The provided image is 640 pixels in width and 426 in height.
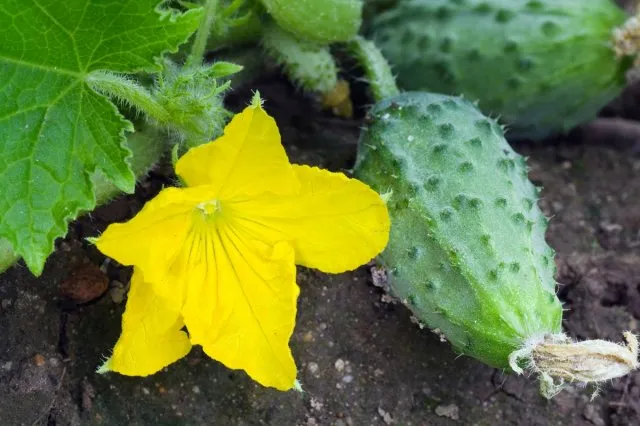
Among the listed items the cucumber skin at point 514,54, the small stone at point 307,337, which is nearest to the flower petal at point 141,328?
the small stone at point 307,337

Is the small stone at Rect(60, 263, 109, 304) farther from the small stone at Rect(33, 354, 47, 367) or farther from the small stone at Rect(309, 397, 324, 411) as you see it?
the small stone at Rect(309, 397, 324, 411)

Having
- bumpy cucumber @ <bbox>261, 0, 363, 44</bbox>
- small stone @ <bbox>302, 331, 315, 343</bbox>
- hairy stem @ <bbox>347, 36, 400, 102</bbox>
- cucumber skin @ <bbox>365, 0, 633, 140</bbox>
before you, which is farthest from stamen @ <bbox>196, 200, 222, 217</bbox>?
cucumber skin @ <bbox>365, 0, 633, 140</bbox>

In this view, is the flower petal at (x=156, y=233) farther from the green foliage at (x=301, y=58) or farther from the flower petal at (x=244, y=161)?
the green foliage at (x=301, y=58)

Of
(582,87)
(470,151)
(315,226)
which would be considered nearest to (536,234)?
(470,151)

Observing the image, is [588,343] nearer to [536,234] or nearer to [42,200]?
[536,234]

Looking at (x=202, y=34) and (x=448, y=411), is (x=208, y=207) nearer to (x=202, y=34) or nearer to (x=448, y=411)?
(x=202, y=34)
